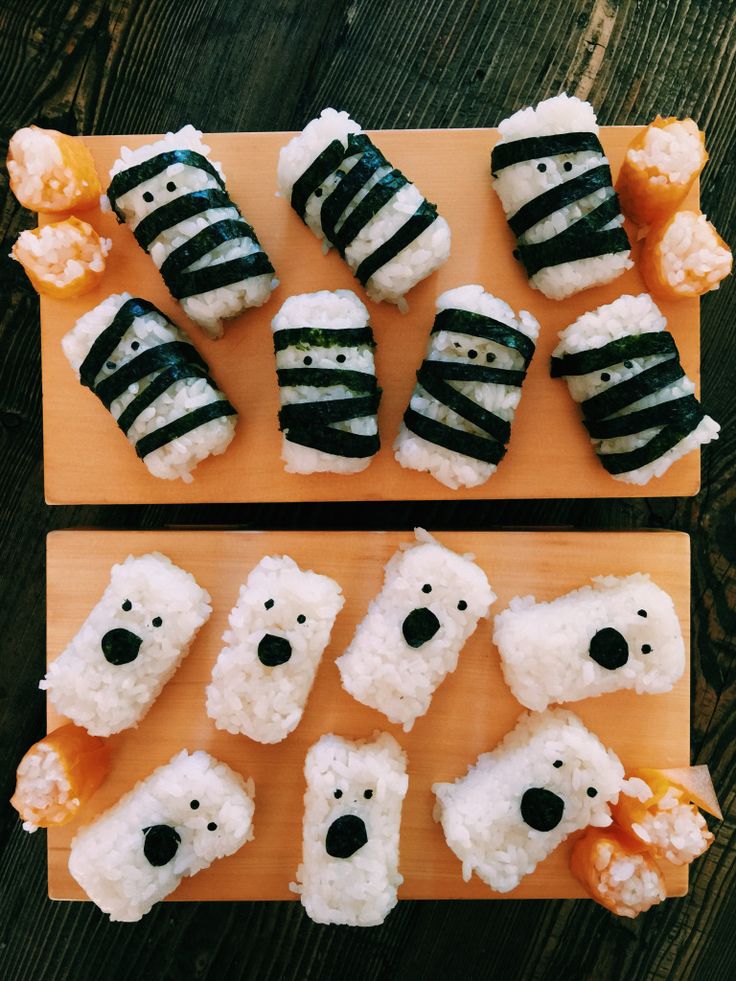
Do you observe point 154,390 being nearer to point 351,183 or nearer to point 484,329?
point 351,183

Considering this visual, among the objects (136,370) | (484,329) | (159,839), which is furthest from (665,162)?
(159,839)

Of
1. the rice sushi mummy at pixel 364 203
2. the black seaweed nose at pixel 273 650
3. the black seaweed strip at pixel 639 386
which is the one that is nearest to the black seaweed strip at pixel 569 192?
the rice sushi mummy at pixel 364 203

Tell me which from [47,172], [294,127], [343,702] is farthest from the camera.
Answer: [294,127]

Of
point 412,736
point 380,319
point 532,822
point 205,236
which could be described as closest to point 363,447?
point 380,319

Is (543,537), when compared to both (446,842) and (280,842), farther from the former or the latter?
(280,842)

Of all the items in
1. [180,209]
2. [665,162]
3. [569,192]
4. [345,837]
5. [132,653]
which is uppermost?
[665,162]

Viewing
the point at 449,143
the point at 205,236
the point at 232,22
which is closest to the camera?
the point at 205,236

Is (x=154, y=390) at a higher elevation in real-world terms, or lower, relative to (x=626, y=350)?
lower

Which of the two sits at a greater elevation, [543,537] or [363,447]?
[363,447]
